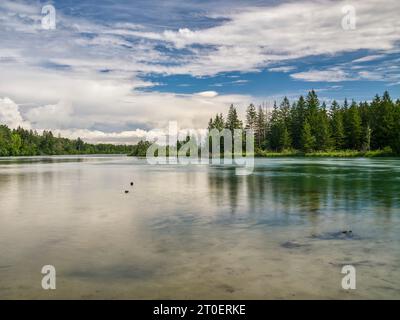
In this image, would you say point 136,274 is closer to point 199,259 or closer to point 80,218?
point 199,259

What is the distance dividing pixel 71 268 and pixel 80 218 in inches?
268

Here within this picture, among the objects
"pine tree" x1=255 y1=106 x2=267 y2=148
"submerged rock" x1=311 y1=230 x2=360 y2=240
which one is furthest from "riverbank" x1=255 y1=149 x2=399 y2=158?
"submerged rock" x1=311 y1=230 x2=360 y2=240

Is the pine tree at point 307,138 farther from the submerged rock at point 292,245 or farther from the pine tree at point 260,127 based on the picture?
the submerged rock at point 292,245

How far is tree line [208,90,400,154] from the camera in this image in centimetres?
9388

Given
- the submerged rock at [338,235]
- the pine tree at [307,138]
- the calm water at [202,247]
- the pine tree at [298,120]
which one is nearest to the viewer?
the calm water at [202,247]

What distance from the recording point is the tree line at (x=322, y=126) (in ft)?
308

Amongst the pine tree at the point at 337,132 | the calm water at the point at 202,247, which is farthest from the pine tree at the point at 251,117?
the calm water at the point at 202,247

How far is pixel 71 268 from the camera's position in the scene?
8.75 metres

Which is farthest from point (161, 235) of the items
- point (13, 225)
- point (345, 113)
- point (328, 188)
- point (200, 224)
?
point (345, 113)

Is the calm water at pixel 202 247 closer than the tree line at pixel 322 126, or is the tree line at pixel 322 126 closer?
the calm water at pixel 202 247

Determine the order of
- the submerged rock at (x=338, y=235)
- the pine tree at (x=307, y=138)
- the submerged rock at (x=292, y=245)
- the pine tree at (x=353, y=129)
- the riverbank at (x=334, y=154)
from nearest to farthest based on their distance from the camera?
the submerged rock at (x=292, y=245) → the submerged rock at (x=338, y=235) → the riverbank at (x=334, y=154) → the pine tree at (x=353, y=129) → the pine tree at (x=307, y=138)

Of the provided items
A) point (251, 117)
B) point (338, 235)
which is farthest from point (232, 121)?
point (338, 235)

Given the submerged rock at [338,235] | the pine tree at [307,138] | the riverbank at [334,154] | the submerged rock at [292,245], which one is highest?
the pine tree at [307,138]

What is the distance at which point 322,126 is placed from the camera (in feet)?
351
